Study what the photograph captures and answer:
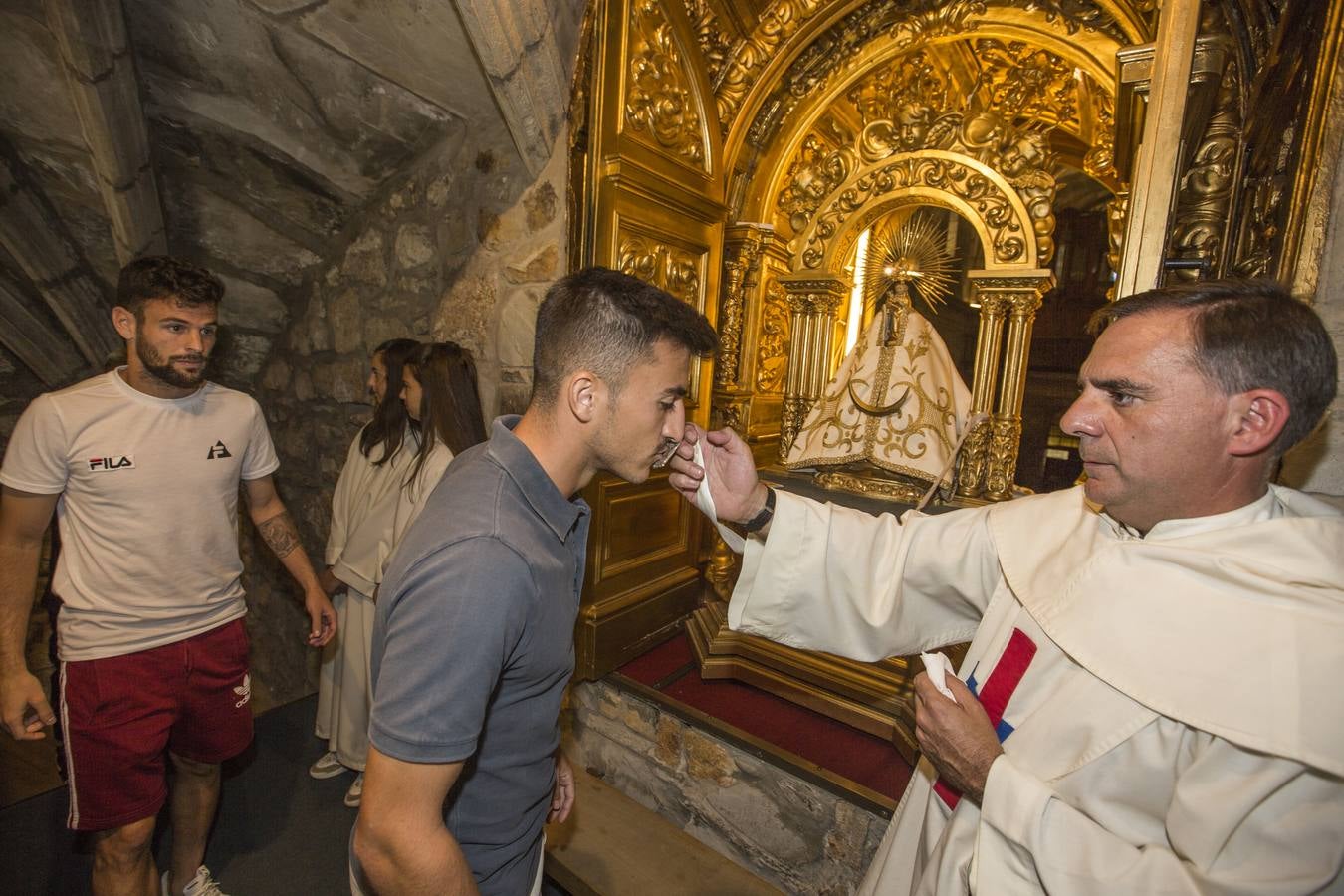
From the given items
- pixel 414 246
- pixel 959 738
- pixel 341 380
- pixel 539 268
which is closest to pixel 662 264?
pixel 539 268

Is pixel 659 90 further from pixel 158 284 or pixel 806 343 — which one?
pixel 158 284

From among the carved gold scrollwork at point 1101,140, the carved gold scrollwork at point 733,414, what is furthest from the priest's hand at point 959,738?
the carved gold scrollwork at point 1101,140

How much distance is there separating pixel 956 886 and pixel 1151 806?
43cm

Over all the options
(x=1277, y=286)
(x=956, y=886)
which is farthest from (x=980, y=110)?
(x=956, y=886)

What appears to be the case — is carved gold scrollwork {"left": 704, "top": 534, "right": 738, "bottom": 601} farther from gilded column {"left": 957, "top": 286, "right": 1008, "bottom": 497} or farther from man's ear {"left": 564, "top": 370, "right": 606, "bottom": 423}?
man's ear {"left": 564, "top": 370, "right": 606, "bottom": 423}

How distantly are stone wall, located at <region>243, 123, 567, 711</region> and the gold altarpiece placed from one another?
0.54 metres

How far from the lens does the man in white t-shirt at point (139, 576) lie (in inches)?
76.1

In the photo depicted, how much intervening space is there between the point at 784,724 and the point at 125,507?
2.86 meters

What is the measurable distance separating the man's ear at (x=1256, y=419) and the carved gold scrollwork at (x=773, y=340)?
282 cm

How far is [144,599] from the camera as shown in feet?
6.78

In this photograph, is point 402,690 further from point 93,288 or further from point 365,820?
point 93,288

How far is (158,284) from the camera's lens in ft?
6.99

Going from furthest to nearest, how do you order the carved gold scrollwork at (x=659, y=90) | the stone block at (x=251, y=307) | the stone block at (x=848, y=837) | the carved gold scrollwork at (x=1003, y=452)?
the stone block at (x=251, y=307), the carved gold scrollwork at (x=1003, y=452), the carved gold scrollwork at (x=659, y=90), the stone block at (x=848, y=837)

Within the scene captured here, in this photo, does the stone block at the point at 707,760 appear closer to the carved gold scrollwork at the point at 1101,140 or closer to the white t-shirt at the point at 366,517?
the white t-shirt at the point at 366,517
